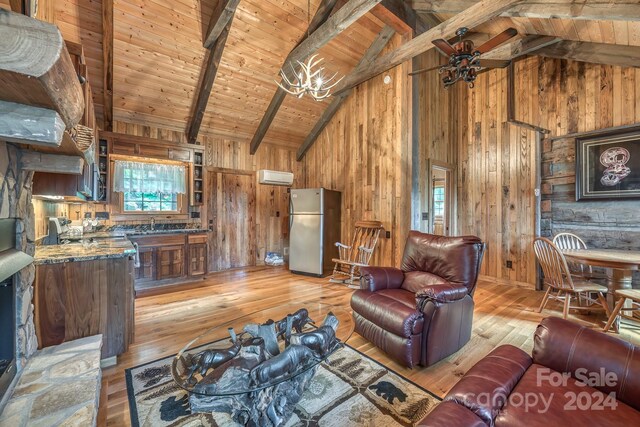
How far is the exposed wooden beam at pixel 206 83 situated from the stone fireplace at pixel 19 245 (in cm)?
304

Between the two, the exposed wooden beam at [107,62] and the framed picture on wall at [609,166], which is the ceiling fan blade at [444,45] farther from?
the exposed wooden beam at [107,62]

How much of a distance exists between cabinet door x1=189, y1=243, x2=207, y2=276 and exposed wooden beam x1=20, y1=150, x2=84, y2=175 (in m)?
3.05

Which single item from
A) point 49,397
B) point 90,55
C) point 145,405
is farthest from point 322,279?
point 90,55

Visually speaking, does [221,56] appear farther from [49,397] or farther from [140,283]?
[49,397]

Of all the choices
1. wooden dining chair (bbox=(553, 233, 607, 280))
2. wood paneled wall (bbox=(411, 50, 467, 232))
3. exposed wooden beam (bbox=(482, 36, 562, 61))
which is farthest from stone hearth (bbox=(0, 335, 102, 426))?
exposed wooden beam (bbox=(482, 36, 562, 61))

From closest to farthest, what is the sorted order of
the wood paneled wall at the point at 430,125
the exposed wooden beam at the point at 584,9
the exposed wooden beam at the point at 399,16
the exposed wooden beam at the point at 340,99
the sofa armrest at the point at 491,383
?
1. the sofa armrest at the point at 491,383
2. the exposed wooden beam at the point at 584,9
3. the exposed wooden beam at the point at 399,16
4. the wood paneled wall at the point at 430,125
5. the exposed wooden beam at the point at 340,99

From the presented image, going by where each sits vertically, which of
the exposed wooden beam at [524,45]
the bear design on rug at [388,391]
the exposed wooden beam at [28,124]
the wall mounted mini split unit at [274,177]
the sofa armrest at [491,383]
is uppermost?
the exposed wooden beam at [524,45]

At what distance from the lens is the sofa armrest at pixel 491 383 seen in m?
0.98

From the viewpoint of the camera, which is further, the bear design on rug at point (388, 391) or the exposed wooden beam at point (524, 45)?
the exposed wooden beam at point (524, 45)

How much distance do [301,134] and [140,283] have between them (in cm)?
423

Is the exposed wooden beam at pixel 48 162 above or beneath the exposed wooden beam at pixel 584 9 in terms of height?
beneath

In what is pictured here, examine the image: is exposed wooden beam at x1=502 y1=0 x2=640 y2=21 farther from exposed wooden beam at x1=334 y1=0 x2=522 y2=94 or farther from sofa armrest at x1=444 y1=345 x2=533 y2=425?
sofa armrest at x1=444 y1=345 x2=533 y2=425

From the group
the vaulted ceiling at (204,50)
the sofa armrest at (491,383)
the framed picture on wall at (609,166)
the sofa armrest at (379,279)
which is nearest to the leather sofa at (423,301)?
the sofa armrest at (379,279)

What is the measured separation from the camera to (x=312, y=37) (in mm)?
3902
